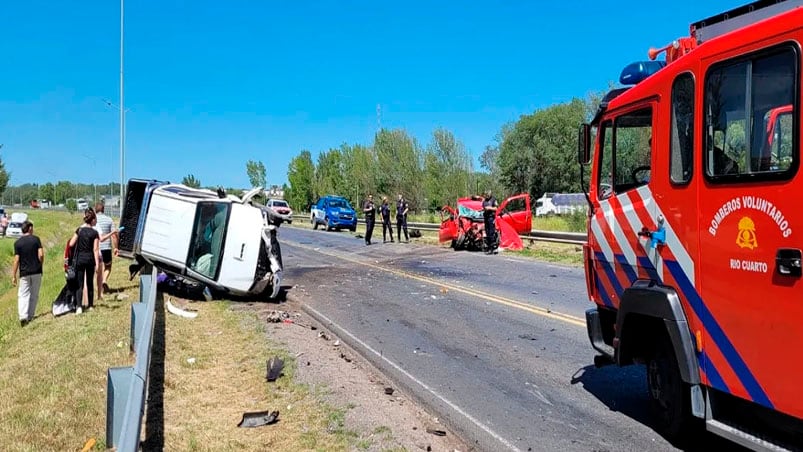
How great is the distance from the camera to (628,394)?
6008 millimetres

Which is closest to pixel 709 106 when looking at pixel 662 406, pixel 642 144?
pixel 642 144

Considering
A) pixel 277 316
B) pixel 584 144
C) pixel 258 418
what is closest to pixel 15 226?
pixel 277 316

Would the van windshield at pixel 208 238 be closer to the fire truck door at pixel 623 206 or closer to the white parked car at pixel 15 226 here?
the fire truck door at pixel 623 206

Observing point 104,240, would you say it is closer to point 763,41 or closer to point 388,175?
point 763,41

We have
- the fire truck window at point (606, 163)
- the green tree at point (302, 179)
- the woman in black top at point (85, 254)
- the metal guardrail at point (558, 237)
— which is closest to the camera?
the fire truck window at point (606, 163)

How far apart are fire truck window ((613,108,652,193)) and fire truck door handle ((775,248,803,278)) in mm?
1497

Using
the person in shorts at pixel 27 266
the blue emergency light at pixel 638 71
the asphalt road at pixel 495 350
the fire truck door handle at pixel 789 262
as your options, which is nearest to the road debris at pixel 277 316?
the asphalt road at pixel 495 350

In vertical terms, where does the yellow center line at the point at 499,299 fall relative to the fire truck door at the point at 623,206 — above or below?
below

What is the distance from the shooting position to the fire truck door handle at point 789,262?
10.8 ft

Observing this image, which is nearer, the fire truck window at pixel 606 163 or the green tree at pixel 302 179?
the fire truck window at pixel 606 163

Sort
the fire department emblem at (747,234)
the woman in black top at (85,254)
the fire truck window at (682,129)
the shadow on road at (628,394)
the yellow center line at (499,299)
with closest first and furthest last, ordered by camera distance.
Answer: the fire department emblem at (747,234)
the fire truck window at (682,129)
the shadow on road at (628,394)
the yellow center line at (499,299)
the woman in black top at (85,254)

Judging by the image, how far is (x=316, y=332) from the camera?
906 centimetres

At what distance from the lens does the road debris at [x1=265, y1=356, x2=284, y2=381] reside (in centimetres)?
655

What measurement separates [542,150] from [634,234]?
6110 centimetres
